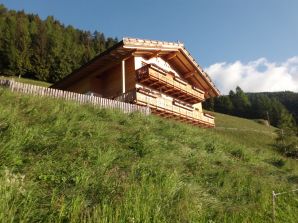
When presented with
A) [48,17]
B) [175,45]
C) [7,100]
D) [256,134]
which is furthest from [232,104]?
[7,100]

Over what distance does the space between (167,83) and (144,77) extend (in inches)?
115

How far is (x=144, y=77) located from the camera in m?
25.6

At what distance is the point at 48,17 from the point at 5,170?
98956 millimetres

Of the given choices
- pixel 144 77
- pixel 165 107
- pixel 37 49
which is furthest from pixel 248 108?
pixel 144 77

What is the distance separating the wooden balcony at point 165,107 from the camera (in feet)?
76.4

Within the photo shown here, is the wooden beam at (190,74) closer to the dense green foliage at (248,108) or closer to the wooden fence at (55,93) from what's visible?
the wooden fence at (55,93)

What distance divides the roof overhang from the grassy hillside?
42.6 feet

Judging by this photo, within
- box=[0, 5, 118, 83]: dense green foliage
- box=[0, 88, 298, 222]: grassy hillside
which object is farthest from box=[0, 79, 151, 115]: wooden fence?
box=[0, 5, 118, 83]: dense green foliage

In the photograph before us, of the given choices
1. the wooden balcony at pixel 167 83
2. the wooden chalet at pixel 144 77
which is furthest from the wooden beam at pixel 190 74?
the wooden balcony at pixel 167 83

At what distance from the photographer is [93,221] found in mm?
4906

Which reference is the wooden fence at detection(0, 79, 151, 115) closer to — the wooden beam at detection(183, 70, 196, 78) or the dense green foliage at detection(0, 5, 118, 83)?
the wooden beam at detection(183, 70, 196, 78)

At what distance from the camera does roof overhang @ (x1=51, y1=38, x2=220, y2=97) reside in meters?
24.6

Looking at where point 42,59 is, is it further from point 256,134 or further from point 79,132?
point 79,132

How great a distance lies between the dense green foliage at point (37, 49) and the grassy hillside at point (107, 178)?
5882 centimetres
